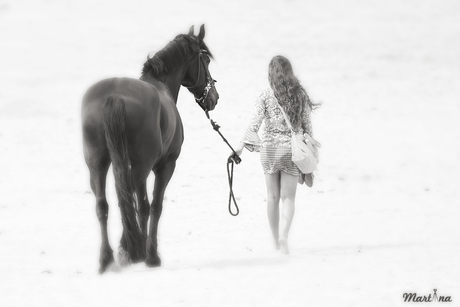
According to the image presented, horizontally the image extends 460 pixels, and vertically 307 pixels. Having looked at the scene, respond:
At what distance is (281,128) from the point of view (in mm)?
5656

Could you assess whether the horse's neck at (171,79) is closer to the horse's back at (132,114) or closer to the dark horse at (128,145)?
the dark horse at (128,145)

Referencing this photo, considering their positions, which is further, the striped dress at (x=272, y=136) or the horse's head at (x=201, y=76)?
the horse's head at (x=201, y=76)

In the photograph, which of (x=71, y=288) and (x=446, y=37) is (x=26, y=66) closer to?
(x=446, y=37)

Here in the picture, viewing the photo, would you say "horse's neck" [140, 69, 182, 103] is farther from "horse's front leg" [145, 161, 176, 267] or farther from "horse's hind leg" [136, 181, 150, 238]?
"horse's hind leg" [136, 181, 150, 238]

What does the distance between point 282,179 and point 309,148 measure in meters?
0.39

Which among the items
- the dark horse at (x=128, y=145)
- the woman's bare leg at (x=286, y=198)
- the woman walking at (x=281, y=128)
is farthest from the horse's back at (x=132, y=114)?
the woman's bare leg at (x=286, y=198)

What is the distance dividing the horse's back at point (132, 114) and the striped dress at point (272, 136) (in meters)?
0.92

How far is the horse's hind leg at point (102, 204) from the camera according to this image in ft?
15.9

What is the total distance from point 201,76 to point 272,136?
1046 mm

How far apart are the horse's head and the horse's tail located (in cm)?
151

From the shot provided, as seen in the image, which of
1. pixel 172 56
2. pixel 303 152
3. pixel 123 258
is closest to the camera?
pixel 123 258

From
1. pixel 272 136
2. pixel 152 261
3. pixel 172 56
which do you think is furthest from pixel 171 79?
pixel 152 261

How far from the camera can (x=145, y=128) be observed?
4.88m

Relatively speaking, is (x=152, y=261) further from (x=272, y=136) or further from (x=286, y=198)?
(x=272, y=136)
